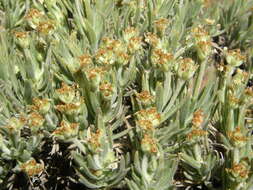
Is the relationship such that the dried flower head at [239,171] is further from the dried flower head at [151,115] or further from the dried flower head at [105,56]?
the dried flower head at [105,56]

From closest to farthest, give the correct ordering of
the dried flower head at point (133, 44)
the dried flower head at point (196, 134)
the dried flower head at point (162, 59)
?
the dried flower head at point (196, 134) < the dried flower head at point (162, 59) < the dried flower head at point (133, 44)

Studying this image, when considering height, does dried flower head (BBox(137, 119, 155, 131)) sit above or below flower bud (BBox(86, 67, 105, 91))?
below

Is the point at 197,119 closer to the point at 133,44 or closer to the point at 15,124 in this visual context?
the point at 133,44

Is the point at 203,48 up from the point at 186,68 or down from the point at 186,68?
up

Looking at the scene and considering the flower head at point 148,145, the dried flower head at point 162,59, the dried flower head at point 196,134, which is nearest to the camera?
the flower head at point 148,145

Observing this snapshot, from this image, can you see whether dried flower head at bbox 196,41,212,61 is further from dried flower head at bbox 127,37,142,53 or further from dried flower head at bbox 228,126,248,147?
dried flower head at bbox 228,126,248,147

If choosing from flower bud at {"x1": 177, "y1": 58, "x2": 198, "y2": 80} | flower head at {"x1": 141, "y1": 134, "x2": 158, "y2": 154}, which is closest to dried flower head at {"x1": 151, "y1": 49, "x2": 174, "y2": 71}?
flower bud at {"x1": 177, "y1": 58, "x2": 198, "y2": 80}

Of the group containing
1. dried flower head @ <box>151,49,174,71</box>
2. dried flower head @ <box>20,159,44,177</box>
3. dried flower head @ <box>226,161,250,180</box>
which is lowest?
dried flower head @ <box>226,161,250,180</box>

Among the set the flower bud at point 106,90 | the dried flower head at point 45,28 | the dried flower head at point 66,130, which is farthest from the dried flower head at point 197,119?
the dried flower head at point 45,28

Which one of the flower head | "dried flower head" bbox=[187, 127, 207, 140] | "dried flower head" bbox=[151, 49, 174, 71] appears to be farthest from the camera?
"dried flower head" bbox=[151, 49, 174, 71]

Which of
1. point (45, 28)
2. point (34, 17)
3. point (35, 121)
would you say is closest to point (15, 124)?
point (35, 121)

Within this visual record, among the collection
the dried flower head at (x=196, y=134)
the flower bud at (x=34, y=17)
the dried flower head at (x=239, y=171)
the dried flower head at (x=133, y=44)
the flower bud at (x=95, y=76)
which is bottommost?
the dried flower head at (x=239, y=171)
